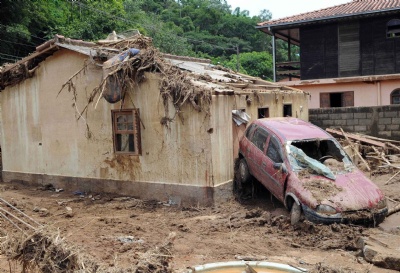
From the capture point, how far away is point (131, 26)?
29672 mm

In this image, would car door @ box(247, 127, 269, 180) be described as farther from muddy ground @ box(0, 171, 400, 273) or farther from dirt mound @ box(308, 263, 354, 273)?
dirt mound @ box(308, 263, 354, 273)

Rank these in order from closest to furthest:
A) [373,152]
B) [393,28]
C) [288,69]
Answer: [373,152], [393,28], [288,69]

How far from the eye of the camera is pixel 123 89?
1123 cm

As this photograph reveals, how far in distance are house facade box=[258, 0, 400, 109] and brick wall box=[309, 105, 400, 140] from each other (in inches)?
267

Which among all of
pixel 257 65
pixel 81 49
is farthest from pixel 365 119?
pixel 257 65

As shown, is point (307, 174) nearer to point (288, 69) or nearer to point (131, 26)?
point (288, 69)

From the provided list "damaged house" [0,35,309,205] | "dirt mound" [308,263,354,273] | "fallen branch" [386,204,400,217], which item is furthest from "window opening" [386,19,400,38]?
"dirt mound" [308,263,354,273]

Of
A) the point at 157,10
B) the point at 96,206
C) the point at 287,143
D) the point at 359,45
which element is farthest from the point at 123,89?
the point at 157,10

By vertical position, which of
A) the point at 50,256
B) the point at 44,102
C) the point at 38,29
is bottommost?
the point at 50,256

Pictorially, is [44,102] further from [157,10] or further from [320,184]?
[157,10]

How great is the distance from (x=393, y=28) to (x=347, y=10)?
262 centimetres

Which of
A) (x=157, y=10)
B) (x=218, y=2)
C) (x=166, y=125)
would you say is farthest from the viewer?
(x=218, y=2)

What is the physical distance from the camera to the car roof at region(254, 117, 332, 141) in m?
9.58

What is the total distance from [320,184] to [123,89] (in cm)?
579
